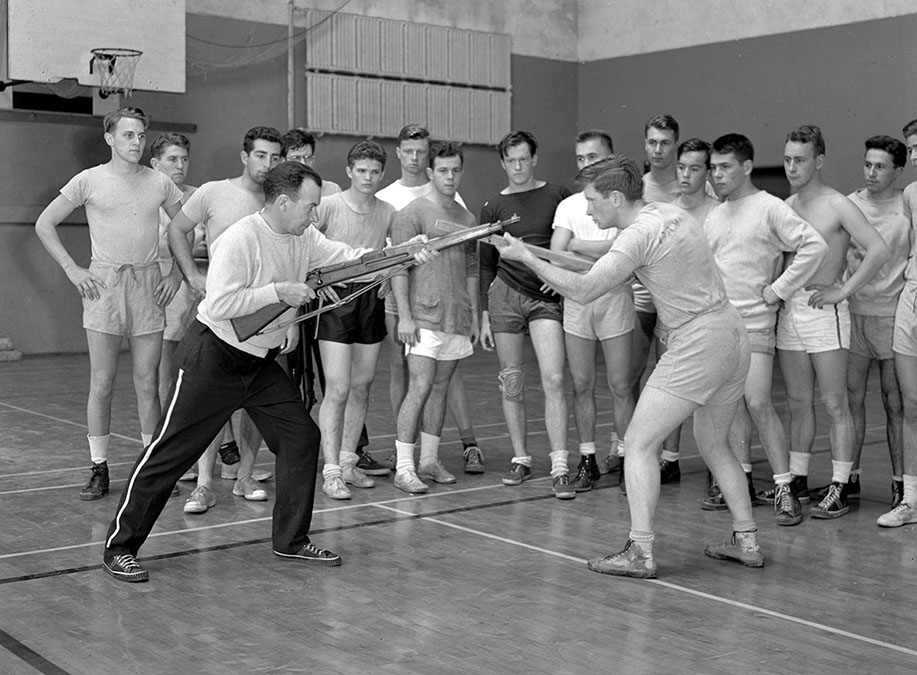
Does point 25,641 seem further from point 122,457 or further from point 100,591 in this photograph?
point 122,457

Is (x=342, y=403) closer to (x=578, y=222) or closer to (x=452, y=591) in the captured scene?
(x=578, y=222)

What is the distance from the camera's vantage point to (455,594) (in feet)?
14.9

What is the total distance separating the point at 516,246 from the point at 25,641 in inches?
90.1

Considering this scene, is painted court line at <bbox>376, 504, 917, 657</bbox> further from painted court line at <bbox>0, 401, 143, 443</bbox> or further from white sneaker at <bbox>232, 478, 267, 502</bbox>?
painted court line at <bbox>0, 401, 143, 443</bbox>

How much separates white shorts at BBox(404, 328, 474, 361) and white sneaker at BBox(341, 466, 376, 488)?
27.5 inches

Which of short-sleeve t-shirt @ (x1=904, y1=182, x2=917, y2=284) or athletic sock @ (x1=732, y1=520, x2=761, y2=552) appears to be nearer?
athletic sock @ (x1=732, y1=520, x2=761, y2=552)

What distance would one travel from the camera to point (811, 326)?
5828mm

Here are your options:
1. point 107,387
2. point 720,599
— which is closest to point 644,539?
point 720,599

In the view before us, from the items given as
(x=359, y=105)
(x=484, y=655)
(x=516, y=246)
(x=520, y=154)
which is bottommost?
(x=484, y=655)

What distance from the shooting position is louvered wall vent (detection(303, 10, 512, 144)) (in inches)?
579

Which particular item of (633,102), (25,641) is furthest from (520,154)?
(633,102)

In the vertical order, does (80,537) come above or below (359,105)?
below

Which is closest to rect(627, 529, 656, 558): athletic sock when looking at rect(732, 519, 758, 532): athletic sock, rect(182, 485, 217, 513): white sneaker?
rect(732, 519, 758, 532): athletic sock

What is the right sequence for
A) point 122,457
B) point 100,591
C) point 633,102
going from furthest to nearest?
point 633,102 → point 122,457 → point 100,591
